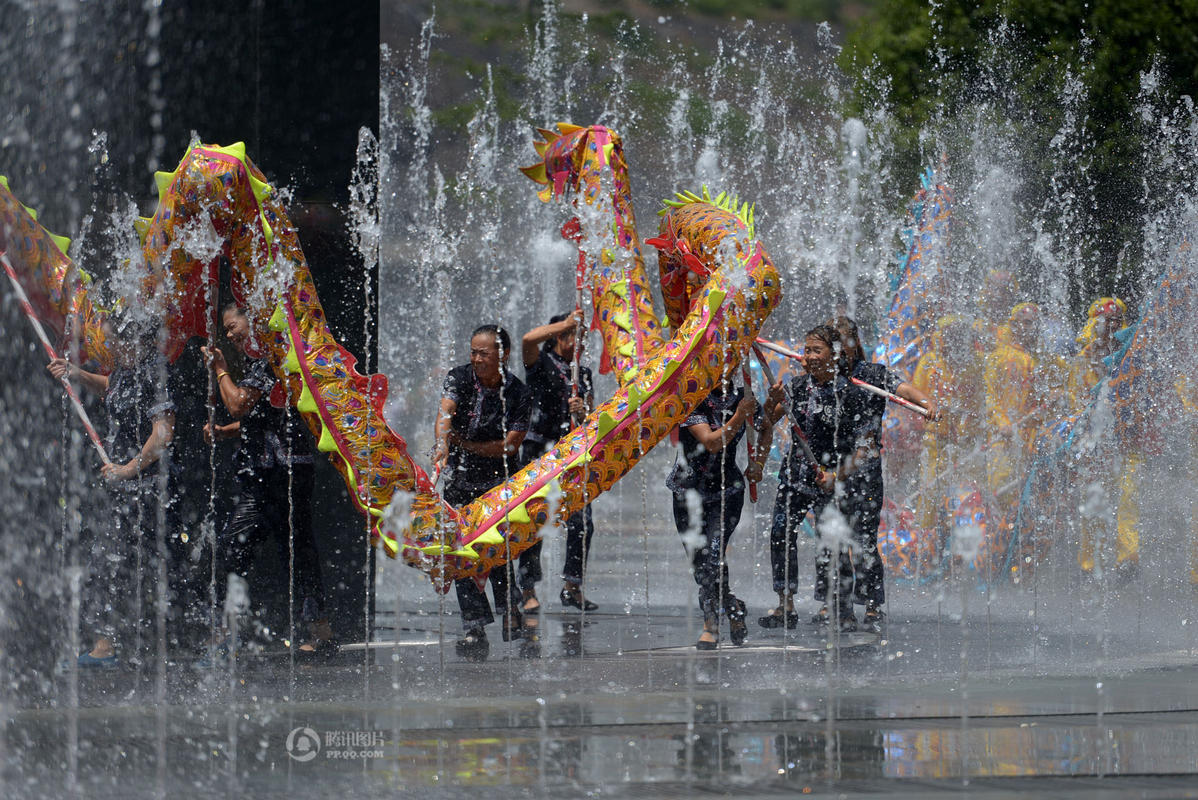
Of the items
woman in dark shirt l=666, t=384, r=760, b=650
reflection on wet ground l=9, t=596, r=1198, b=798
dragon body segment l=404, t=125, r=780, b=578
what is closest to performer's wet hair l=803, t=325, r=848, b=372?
woman in dark shirt l=666, t=384, r=760, b=650

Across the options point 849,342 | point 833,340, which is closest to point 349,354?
point 833,340

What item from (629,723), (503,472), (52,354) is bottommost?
(629,723)

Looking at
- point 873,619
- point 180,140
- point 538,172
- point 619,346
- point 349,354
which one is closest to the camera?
point 349,354

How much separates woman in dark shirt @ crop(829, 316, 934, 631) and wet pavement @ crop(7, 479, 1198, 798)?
0.93 feet

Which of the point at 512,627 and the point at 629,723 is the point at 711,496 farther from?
the point at 629,723

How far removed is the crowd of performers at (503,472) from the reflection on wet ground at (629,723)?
314 millimetres

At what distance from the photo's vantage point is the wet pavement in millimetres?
4375

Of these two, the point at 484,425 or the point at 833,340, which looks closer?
the point at 484,425

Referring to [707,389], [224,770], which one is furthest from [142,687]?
[707,389]

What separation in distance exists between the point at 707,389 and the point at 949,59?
1156 cm

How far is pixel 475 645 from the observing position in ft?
22.4

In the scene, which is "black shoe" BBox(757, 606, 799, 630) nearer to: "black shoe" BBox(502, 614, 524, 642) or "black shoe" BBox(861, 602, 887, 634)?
"black shoe" BBox(861, 602, 887, 634)

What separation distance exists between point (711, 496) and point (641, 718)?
6.26ft

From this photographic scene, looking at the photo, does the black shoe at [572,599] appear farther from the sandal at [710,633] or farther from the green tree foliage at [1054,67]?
the green tree foliage at [1054,67]
